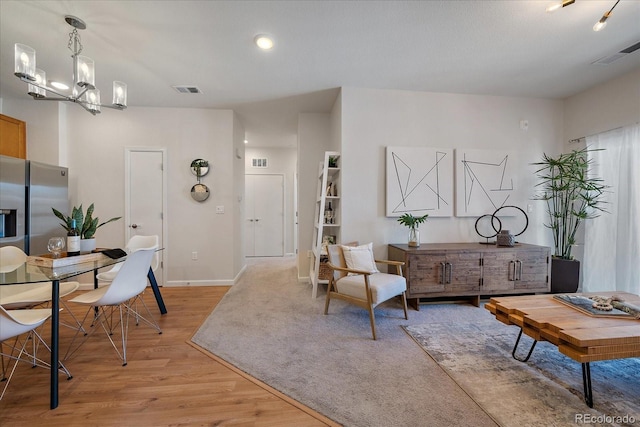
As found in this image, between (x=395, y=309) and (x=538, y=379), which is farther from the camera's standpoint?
(x=395, y=309)

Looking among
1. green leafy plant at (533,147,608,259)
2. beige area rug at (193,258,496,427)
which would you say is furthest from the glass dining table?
green leafy plant at (533,147,608,259)

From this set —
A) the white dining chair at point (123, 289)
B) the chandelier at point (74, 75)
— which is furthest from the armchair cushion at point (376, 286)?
the chandelier at point (74, 75)

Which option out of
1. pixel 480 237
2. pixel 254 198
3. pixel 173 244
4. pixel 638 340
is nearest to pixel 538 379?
pixel 638 340

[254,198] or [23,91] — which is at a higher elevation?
[23,91]

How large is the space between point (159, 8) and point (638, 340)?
12.5 ft

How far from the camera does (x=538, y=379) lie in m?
1.69

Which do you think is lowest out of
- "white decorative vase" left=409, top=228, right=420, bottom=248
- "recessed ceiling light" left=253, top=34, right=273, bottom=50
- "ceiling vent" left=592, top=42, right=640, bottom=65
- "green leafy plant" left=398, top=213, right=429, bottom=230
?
"white decorative vase" left=409, top=228, right=420, bottom=248

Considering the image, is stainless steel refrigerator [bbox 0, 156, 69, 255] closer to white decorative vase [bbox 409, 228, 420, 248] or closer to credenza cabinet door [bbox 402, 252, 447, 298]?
credenza cabinet door [bbox 402, 252, 447, 298]

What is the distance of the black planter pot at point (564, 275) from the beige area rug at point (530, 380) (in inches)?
54.8

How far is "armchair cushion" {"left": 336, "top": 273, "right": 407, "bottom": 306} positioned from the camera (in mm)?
2373

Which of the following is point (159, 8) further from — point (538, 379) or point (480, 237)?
point (480, 237)

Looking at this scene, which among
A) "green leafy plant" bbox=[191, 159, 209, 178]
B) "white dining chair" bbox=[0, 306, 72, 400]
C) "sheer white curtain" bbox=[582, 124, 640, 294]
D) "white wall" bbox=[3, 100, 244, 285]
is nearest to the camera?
"white dining chair" bbox=[0, 306, 72, 400]

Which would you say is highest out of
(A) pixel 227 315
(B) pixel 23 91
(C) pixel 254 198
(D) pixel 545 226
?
(B) pixel 23 91

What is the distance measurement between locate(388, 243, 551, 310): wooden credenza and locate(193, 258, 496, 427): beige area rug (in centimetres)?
27
